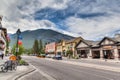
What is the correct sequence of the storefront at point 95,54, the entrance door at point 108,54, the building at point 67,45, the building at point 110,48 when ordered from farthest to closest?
the building at point 67,45 → the storefront at point 95,54 → the entrance door at point 108,54 → the building at point 110,48

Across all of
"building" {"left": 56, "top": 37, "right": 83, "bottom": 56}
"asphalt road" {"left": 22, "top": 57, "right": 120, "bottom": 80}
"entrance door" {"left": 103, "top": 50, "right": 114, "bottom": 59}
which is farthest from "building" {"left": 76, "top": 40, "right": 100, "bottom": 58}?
"asphalt road" {"left": 22, "top": 57, "right": 120, "bottom": 80}

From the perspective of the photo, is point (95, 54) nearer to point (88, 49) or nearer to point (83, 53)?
point (88, 49)

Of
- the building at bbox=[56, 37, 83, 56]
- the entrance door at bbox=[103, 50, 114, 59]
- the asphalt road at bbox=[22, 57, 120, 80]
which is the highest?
the building at bbox=[56, 37, 83, 56]

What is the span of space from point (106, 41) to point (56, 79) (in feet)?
172

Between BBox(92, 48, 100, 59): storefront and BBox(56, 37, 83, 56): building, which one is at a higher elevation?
BBox(56, 37, 83, 56): building

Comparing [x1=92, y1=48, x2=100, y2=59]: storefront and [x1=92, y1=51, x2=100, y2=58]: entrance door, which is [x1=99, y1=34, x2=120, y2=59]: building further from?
[x1=92, y1=51, x2=100, y2=58]: entrance door

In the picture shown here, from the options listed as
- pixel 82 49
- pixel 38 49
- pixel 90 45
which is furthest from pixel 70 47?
pixel 38 49

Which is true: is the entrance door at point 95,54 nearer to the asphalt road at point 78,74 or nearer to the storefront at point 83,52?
the storefront at point 83,52

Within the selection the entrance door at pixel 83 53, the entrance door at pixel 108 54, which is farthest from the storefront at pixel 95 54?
the entrance door at pixel 83 53

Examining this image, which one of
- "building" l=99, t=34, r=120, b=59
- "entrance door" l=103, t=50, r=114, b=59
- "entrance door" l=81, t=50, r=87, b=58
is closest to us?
"building" l=99, t=34, r=120, b=59

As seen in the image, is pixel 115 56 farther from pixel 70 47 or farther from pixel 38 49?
pixel 38 49

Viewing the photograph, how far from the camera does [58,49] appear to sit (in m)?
110

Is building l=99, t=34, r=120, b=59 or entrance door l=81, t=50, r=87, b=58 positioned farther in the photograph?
entrance door l=81, t=50, r=87, b=58

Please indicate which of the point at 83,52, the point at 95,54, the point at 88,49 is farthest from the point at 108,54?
the point at 83,52
